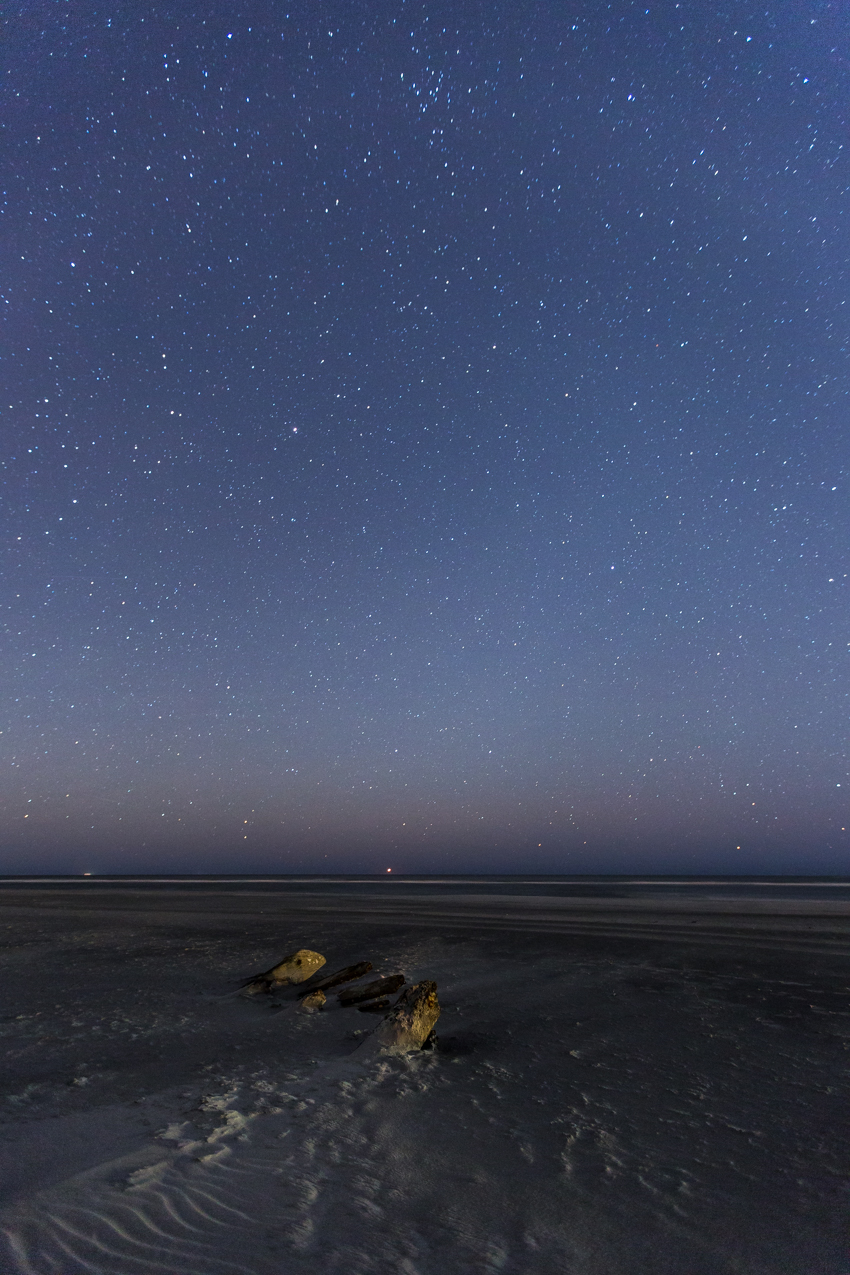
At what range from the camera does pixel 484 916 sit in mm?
22047

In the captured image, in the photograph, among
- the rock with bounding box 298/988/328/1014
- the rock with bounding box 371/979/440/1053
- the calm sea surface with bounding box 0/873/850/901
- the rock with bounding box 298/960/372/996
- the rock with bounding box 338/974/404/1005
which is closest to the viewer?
the rock with bounding box 371/979/440/1053

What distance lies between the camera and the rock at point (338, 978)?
9414 millimetres

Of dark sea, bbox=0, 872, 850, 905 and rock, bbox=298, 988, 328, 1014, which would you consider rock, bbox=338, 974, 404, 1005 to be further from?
dark sea, bbox=0, 872, 850, 905

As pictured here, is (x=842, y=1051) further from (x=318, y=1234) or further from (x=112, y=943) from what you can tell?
(x=112, y=943)

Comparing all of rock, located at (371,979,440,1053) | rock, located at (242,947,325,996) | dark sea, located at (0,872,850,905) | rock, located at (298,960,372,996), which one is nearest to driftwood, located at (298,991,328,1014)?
rock, located at (298,960,372,996)

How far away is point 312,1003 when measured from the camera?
8.60m

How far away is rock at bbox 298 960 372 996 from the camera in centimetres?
941

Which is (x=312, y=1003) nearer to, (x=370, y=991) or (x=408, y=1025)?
(x=370, y=991)

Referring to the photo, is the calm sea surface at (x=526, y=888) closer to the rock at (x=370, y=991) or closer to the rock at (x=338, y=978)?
the rock at (x=338, y=978)

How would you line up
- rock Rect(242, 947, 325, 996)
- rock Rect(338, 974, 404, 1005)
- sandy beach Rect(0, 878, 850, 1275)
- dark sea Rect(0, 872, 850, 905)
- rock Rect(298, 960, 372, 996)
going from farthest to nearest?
dark sea Rect(0, 872, 850, 905) < rock Rect(242, 947, 325, 996) < rock Rect(298, 960, 372, 996) < rock Rect(338, 974, 404, 1005) < sandy beach Rect(0, 878, 850, 1275)

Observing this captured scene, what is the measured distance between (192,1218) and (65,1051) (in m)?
4.26

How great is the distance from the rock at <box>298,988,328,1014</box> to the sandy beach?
127 millimetres

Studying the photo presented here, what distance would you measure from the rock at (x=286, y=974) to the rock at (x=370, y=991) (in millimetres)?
1298

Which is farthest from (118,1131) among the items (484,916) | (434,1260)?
(484,916)
